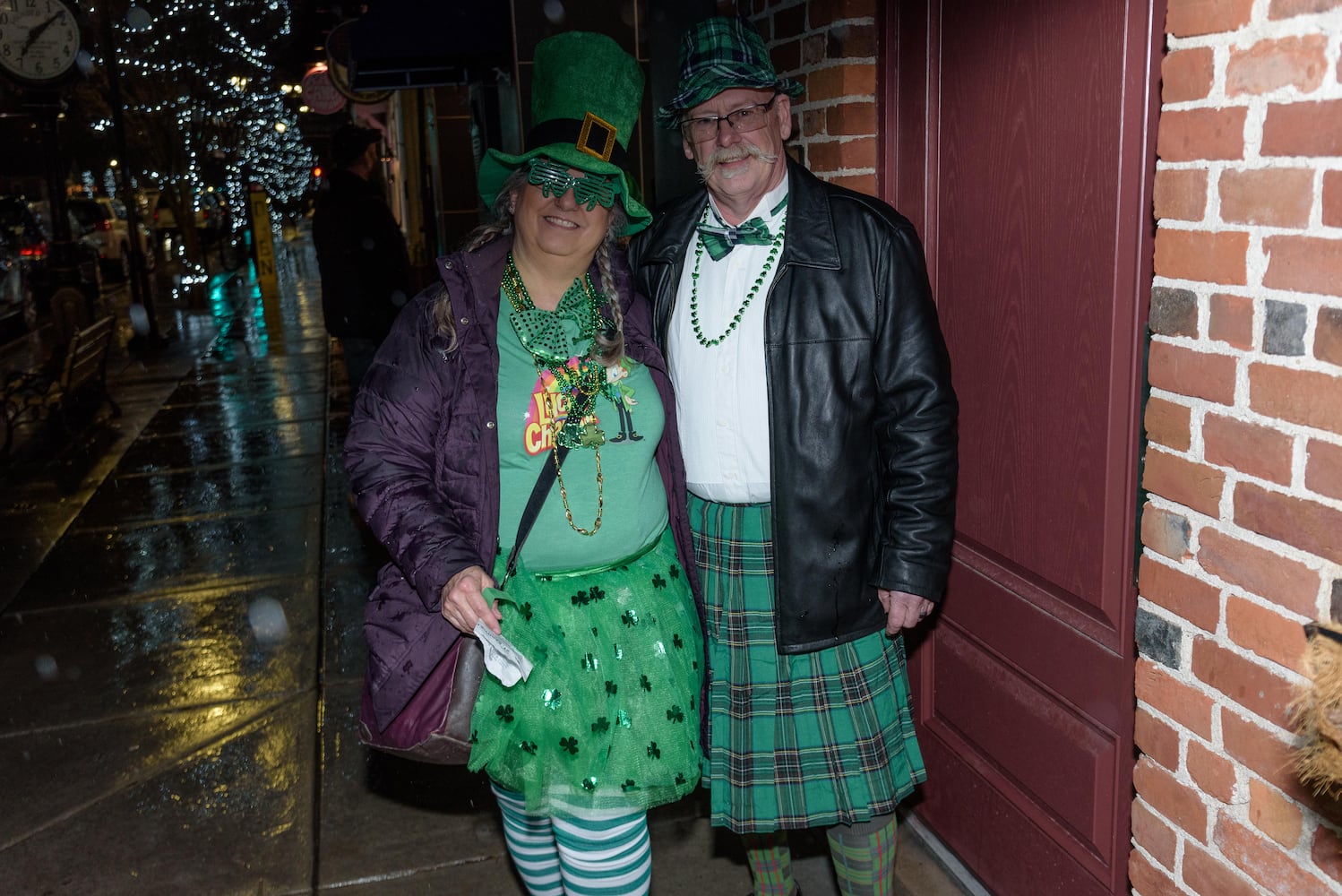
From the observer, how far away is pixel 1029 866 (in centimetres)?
289

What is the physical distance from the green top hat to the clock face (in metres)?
11.1

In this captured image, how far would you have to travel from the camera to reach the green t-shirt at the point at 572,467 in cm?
244

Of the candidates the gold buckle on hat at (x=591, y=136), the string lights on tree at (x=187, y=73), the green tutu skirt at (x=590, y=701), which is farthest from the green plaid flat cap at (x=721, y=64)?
the string lights on tree at (x=187, y=73)

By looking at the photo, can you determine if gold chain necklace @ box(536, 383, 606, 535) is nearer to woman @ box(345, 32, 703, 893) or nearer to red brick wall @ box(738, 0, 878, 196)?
woman @ box(345, 32, 703, 893)

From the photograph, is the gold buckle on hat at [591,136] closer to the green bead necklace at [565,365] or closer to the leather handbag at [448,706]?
the green bead necklace at [565,365]

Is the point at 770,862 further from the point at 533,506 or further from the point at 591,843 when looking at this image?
the point at 533,506

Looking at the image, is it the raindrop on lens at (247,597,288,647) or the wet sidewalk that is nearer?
the wet sidewalk

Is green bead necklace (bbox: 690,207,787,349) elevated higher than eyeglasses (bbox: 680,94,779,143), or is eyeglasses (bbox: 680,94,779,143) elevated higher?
eyeglasses (bbox: 680,94,779,143)

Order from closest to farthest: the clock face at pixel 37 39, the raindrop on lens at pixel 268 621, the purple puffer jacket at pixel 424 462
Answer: the purple puffer jacket at pixel 424 462 → the raindrop on lens at pixel 268 621 → the clock face at pixel 37 39

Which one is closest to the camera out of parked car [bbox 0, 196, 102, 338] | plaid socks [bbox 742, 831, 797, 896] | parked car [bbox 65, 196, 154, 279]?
plaid socks [bbox 742, 831, 797, 896]

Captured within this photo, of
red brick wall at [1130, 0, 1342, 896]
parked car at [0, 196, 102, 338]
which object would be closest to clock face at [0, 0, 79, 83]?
parked car at [0, 196, 102, 338]

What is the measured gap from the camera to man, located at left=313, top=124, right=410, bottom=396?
6.66m

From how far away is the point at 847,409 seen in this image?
2543mm

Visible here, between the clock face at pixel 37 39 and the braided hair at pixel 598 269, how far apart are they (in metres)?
11.0
